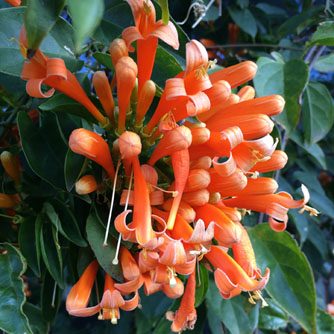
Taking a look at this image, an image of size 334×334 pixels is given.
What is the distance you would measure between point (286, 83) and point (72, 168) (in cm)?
42

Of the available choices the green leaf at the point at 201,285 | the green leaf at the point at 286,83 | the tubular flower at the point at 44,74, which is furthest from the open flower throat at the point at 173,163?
the green leaf at the point at 286,83

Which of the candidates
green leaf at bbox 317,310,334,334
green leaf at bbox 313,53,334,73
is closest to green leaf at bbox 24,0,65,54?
green leaf at bbox 313,53,334,73

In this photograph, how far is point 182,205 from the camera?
0.44 metres

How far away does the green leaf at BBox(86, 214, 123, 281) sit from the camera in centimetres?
43

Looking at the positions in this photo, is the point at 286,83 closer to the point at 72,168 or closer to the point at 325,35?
the point at 325,35

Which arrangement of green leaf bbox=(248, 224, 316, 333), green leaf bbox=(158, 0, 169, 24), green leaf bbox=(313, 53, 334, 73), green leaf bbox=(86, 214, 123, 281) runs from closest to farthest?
green leaf bbox=(158, 0, 169, 24)
green leaf bbox=(86, 214, 123, 281)
green leaf bbox=(248, 224, 316, 333)
green leaf bbox=(313, 53, 334, 73)

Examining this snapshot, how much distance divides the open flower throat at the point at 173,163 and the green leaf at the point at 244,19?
0.59 m

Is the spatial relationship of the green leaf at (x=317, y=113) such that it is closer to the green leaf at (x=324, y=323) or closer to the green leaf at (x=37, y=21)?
the green leaf at (x=324, y=323)

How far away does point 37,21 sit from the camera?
0.25 meters

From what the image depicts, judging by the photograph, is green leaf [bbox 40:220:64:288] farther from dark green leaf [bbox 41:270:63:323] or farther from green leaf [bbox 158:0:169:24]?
green leaf [bbox 158:0:169:24]

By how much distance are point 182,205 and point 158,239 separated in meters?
0.07

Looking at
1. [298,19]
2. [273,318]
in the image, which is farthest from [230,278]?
[298,19]

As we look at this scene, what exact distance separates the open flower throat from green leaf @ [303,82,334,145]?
1.22 ft

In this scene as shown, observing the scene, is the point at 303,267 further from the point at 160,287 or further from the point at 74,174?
the point at 74,174
